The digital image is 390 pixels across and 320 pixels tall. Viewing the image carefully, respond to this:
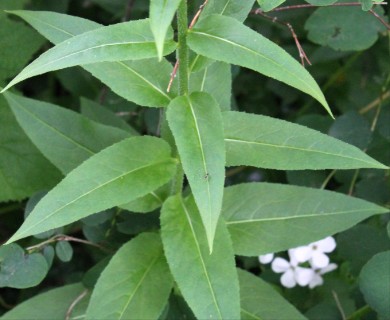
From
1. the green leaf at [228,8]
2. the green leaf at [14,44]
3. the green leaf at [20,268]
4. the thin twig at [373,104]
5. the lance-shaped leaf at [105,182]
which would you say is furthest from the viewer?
the thin twig at [373,104]

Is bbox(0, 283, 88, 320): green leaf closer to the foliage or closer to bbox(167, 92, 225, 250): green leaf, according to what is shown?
the foliage

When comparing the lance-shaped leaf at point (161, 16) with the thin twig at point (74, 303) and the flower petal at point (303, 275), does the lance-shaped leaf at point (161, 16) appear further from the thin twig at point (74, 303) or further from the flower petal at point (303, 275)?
the flower petal at point (303, 275)

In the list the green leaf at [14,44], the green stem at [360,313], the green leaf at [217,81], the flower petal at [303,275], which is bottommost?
the green stem at [360,313]

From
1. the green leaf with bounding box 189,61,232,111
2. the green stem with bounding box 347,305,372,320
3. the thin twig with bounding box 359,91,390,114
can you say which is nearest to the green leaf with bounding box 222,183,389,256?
the green leaf with bounding box 189,61,232,111

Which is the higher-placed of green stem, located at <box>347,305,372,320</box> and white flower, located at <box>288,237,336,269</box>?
white flower, located at <box>288,237,336,269</box>

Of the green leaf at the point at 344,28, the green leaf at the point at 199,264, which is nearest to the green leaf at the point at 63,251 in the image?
the green leaf at the point at 199,264

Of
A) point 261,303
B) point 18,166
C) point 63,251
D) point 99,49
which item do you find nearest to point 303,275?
point 261,303
